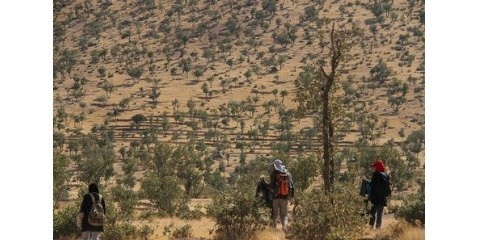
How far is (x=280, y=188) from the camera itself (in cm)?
1659

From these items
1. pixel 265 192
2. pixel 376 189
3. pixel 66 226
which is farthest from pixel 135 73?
pixel 376 189

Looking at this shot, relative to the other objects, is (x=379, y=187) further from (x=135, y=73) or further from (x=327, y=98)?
(x=135, y=73)

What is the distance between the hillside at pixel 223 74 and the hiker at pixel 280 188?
34427mm

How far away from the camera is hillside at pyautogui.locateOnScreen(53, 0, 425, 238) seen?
67125 mm

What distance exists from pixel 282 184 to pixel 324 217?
70.4 inches

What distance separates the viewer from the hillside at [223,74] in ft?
220

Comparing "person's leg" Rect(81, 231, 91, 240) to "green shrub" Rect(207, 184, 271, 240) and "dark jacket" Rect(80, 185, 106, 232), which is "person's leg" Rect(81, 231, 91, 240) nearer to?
"dark jacket" Rect(80, 185, 106, 232)

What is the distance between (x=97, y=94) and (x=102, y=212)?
66.0 meters

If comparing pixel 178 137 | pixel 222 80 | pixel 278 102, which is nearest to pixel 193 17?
pixel 222 80

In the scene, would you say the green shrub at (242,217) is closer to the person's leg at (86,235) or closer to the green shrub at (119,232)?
the green shrub at (119,232)

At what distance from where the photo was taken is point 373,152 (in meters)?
42.2

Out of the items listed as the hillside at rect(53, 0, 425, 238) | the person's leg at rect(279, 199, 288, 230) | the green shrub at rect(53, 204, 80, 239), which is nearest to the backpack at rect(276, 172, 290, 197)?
the person's leg at rect(279, 199, 288, 230)

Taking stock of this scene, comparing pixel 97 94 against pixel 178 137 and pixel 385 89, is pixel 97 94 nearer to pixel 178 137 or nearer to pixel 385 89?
pixel 178 137

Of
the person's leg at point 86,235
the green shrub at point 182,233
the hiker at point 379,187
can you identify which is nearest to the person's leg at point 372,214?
the hiker at point 379,187
